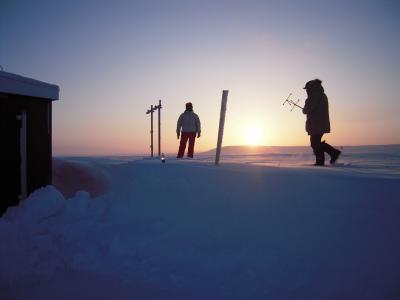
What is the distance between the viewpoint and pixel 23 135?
6.51 m

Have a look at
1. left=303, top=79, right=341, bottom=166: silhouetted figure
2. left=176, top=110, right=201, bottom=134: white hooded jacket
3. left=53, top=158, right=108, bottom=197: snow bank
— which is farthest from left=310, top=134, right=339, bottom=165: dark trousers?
left=53, top=158, right=108, bottom=197: snow bank

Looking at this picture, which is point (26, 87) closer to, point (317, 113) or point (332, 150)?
point (317, 113)

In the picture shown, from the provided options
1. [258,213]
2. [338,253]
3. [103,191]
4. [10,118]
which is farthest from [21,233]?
[338,253]

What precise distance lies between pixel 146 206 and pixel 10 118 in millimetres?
3049

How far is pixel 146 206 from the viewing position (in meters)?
5.60

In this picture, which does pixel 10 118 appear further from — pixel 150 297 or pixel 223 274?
pixel 223 274

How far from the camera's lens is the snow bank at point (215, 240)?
3908mm

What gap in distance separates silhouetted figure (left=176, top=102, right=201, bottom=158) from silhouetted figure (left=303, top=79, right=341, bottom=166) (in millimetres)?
3869

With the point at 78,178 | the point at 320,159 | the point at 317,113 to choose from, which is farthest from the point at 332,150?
the point at 78,178

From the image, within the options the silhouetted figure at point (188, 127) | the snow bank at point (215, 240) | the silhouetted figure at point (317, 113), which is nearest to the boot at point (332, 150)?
the silhouetted figure at point (317, 113)

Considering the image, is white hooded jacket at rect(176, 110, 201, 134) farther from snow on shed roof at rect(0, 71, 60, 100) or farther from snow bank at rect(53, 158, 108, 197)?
snow on shed roof at rect(0, 71, 60, 100)

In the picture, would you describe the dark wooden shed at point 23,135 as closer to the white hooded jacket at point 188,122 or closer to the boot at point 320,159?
the white hooded jacket at point 188,122

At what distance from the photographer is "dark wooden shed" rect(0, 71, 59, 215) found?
5.98 m

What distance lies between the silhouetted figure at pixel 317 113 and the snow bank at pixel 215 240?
265cm
